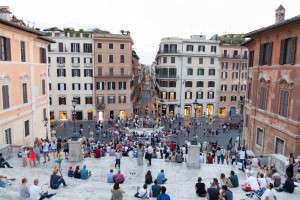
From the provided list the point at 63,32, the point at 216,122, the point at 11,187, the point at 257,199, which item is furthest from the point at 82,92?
the point at 257,199

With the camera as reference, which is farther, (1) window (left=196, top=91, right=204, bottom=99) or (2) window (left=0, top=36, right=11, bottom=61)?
(1) window (left=196, top=91, right=204, bottom=99)

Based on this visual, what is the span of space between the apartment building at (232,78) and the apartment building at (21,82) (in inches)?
1670

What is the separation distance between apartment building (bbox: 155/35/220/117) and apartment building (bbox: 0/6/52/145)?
3238 cm

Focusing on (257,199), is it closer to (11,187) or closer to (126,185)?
(126,185)

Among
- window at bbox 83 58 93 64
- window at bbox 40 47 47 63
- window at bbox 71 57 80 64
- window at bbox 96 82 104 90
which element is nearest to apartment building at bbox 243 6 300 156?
window at bbox 40 47 47 63

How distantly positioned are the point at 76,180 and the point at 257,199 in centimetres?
981

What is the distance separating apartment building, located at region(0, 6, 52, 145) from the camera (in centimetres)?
2353

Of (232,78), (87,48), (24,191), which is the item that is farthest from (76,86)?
(24,191)

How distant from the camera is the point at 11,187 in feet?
48.5

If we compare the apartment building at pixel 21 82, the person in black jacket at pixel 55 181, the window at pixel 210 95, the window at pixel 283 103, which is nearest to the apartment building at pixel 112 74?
the window at pixel 210 95

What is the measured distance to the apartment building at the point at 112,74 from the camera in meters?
56.5

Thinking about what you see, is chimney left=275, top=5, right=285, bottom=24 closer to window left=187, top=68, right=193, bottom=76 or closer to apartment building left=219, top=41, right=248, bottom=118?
window left=187, top=68, right=193, bottom=76

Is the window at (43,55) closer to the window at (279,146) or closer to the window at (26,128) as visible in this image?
the window at (26,128)

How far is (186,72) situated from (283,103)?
40.4 m
